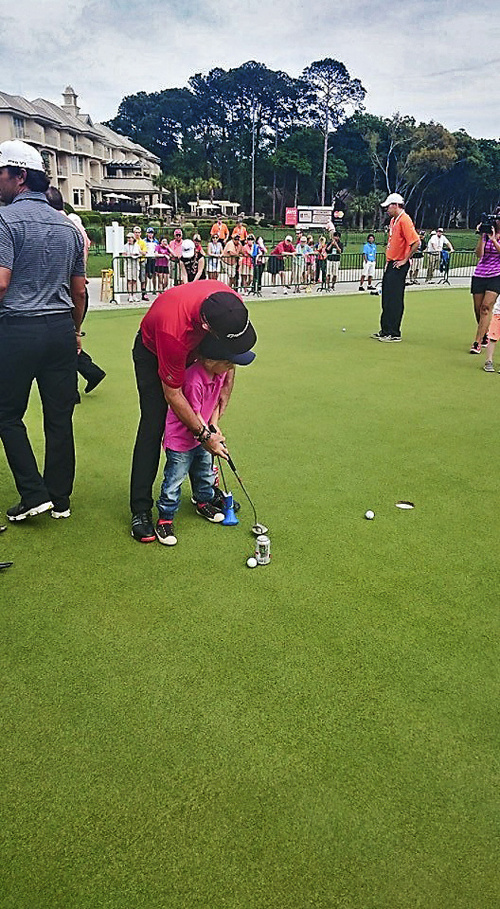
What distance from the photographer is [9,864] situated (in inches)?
83.0

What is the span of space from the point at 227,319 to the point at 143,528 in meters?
1.55

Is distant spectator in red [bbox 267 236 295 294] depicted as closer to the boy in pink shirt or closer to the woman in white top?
the woman in white top

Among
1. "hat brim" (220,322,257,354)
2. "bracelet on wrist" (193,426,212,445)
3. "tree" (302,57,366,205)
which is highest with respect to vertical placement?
"tree" (302,57,366,205)

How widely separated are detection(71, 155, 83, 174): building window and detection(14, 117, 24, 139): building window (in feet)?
23.9

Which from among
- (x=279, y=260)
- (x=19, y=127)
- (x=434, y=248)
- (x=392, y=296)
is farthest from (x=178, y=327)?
(x=19, y=127)

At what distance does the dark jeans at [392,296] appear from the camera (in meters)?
10.7

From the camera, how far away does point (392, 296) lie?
11125 mm

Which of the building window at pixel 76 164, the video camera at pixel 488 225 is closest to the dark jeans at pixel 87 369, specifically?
the video camera at pixel 488 225

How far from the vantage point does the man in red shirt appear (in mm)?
3494

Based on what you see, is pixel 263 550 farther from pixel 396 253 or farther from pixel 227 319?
pixel 396 253

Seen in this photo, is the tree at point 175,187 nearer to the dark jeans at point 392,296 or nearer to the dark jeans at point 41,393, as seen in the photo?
the dark jeans at point 392,296

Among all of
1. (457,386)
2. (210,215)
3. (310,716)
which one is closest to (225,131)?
(210,215)

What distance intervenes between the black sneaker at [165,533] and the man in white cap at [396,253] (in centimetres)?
758

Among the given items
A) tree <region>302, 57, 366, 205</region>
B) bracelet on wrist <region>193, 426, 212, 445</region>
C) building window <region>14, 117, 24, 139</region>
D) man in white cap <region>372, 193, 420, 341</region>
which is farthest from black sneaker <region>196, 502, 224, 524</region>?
tree <region>302, 57, 366, 205</region>
